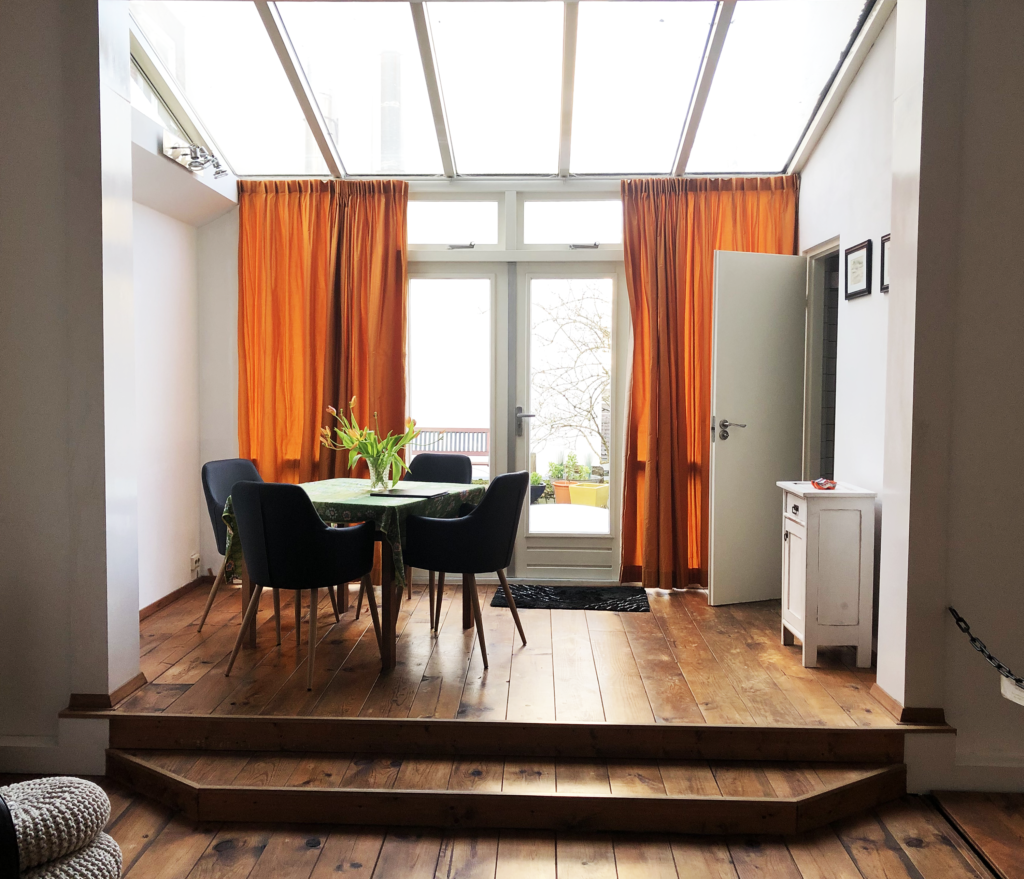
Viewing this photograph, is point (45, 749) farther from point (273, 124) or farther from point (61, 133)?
point (273, 124)

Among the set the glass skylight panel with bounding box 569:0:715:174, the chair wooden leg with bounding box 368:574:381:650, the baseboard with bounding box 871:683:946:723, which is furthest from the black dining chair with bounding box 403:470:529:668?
the glass skylight panel with bounding box 569:0:715:174

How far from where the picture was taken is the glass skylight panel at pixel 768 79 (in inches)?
145

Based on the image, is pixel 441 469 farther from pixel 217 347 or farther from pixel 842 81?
pixel 842 81

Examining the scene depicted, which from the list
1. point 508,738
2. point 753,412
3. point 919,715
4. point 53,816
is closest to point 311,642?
point 508,738

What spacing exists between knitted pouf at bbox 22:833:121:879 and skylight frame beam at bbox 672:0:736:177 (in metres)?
4.00

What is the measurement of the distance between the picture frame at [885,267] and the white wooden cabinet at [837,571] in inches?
37.8

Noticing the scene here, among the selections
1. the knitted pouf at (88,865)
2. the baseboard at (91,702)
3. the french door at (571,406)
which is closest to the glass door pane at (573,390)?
Result: the french door at (571,406)

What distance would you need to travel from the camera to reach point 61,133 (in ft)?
9.04

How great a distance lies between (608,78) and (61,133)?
268 centimetres

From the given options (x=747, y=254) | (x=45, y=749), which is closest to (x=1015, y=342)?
(x=747, y=254)

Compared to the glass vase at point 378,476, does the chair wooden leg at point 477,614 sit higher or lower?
lower

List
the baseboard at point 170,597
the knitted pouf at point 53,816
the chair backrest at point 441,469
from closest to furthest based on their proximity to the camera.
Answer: the knitted pouf at point 53,816, the baseboard at point 170,597, the chair backrest at point 441,469

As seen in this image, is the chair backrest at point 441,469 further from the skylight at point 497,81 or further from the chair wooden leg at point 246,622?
the skylight at point 497,81

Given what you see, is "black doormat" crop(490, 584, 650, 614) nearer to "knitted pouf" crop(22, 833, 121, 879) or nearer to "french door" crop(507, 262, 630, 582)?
"french door" crop(507, 262, 630, 582)
